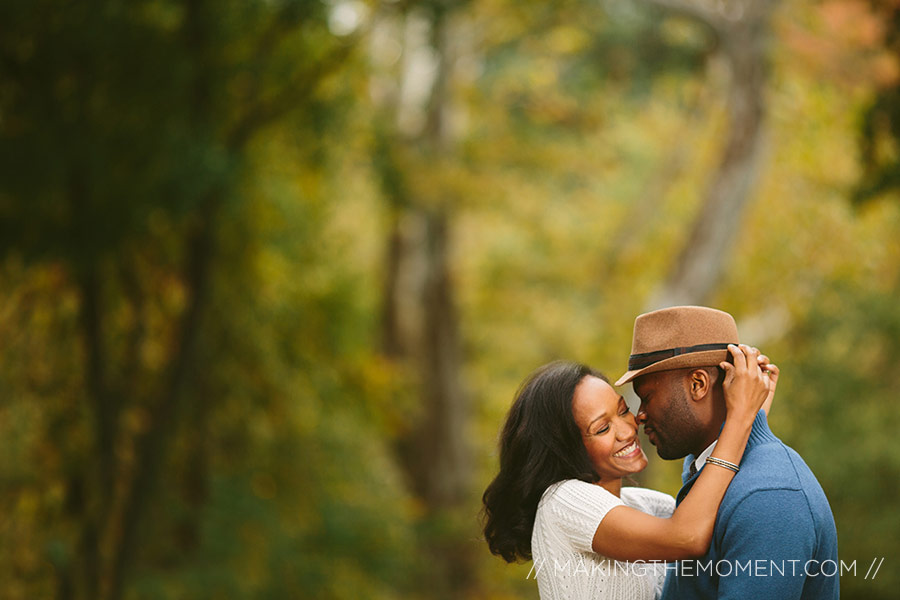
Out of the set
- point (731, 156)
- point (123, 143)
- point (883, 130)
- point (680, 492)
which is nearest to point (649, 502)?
point (680, 492)

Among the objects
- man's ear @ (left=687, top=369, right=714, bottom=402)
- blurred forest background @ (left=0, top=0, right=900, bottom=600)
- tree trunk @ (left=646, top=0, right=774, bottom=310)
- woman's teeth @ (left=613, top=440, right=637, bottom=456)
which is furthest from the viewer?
tree trunk @ (left=646, top=0, right=774, bottom=310)

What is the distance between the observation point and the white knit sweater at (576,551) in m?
2.04

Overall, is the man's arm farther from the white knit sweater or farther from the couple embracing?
the white knit sweater

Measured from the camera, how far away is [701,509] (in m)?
1.89

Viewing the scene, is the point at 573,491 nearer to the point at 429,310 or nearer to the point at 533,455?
the point at 533,455

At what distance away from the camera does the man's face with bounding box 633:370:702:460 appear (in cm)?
201

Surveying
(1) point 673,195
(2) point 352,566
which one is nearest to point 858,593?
(2) point 352,566

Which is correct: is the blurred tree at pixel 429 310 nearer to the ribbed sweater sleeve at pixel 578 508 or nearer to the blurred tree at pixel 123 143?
the blurred tree at pixel 123 143

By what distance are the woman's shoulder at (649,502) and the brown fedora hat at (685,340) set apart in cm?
42

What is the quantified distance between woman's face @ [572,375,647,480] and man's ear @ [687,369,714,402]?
0.52ft

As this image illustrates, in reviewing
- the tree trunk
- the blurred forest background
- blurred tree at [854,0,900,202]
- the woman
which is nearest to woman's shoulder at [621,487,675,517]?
the woman

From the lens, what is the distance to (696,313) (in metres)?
2.00

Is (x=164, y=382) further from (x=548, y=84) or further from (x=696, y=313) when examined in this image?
(x=548, y=84)

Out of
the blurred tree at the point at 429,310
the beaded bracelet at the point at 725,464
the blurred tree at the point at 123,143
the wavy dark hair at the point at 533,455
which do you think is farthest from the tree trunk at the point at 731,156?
the beaded bracelet at the point at 725,464
